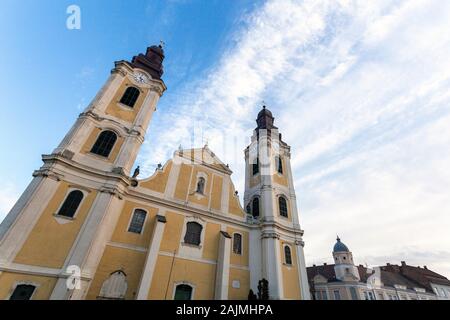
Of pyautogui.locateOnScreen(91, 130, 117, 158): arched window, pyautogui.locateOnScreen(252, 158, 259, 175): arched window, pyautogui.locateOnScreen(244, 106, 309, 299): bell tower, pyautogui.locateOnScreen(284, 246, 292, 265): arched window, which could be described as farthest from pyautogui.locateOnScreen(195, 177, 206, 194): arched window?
pyautogui.locateOnScreen(284, 246, 292, 265): arched window

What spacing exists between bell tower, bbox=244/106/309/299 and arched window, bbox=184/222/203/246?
452 centimetres

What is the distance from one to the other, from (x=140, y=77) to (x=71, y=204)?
11.9 meters

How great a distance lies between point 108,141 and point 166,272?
9263mm

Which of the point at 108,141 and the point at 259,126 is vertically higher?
the point at 259,126

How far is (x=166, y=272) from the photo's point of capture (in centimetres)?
1341

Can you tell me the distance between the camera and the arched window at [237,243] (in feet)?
55.0

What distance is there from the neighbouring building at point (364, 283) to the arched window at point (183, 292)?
26.0 metres

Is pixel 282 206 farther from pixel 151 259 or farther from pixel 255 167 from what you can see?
pixel 151 259

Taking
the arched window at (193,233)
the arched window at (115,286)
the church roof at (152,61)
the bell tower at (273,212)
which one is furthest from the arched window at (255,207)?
the church roof at (152,61)

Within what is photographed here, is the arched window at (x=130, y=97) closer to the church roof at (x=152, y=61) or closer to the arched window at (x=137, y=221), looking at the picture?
the church roof at (x=152, y=61)

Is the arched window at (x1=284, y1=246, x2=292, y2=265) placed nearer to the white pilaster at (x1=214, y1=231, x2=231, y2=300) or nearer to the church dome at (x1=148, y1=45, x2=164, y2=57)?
the white pilaster at (x1=214, y1=231, x2=231, y2=300)

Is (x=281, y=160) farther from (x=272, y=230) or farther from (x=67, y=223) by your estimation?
(x=67, y=223)

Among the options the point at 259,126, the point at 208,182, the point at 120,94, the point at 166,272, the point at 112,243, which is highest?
the point at 259,126
